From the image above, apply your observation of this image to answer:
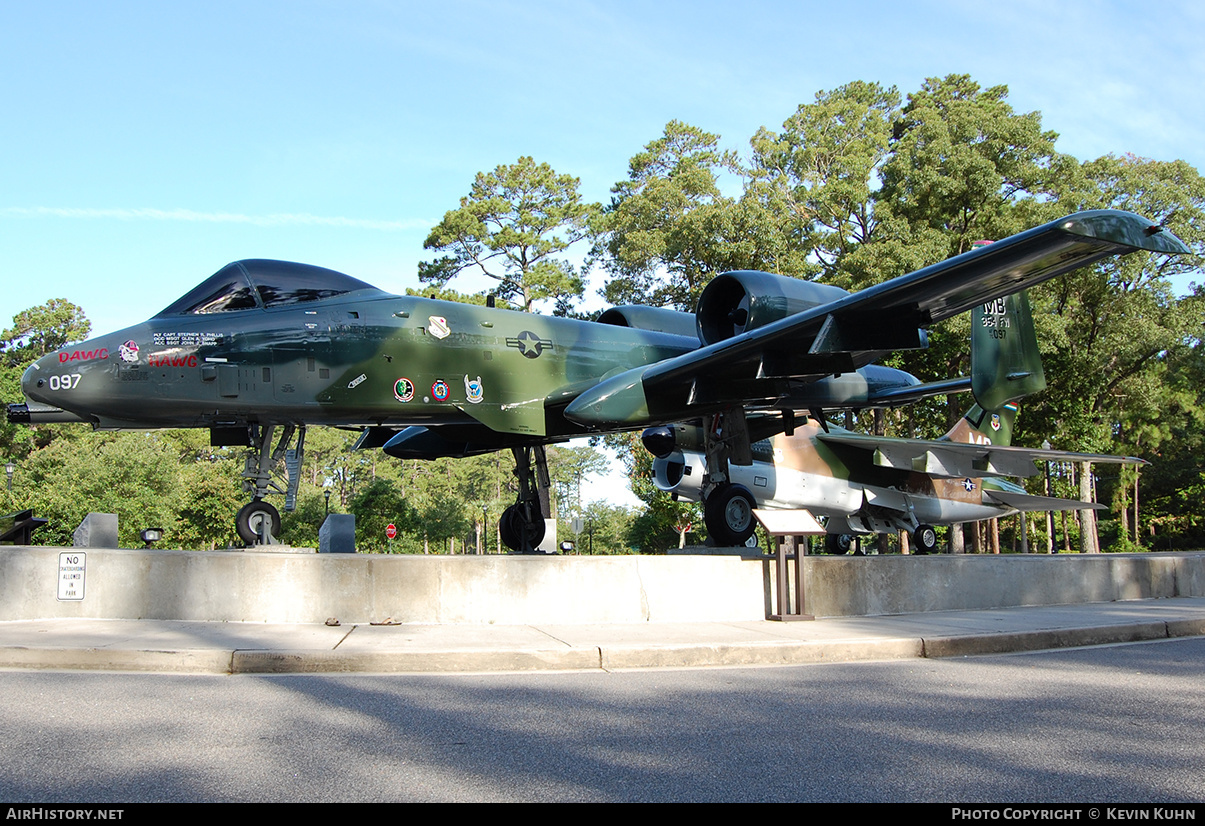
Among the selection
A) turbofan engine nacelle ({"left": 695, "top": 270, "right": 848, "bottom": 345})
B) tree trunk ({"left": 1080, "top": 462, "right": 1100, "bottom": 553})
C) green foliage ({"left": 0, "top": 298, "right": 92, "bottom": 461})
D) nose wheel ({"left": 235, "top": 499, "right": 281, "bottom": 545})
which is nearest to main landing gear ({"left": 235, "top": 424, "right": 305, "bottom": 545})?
nose wheel ({"left": 235, "top": 499, "right": 281, "bottom": 545})

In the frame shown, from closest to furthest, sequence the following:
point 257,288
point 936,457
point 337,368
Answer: point 257,288, point 337,368, point 936,457

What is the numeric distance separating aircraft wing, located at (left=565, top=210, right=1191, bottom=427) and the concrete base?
2.12 meters

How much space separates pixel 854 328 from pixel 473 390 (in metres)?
4.94

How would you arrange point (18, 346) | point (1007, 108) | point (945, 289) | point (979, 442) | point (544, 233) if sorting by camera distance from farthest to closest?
point (18, 346)
point (544, 233)
point (1007, 108)
point (979, 442)
point (945, 289)

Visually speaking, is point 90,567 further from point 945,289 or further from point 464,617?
point 945,289

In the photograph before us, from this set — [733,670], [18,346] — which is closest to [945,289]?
[733,670]

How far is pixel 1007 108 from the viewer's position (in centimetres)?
3066

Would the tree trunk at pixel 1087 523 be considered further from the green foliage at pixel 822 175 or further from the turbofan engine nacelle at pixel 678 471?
the turbofan engine nacelle at pixel 678 471

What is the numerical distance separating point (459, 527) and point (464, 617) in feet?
95.2

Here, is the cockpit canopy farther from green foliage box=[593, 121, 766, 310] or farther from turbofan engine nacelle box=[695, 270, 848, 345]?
green foliage box=[593, 121, 766, 310]

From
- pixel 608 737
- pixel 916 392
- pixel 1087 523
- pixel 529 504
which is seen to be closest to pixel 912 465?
pixel 916 392

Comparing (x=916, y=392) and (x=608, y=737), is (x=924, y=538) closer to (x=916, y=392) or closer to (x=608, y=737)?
(x=916, y=392)

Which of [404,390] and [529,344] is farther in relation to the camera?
[529,344]

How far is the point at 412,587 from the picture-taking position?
9.30 m
